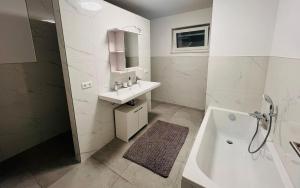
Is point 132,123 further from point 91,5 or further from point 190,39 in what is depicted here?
point 190,39

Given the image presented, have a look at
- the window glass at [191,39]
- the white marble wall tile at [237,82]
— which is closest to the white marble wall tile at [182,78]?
the window glass at [191,39]

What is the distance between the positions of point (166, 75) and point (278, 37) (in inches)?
98.5

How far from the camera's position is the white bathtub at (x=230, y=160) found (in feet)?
3.75

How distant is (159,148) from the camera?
7.07 feet

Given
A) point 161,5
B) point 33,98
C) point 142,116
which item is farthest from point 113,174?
point 161,5

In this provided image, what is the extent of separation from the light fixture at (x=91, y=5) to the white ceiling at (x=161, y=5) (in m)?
0.84

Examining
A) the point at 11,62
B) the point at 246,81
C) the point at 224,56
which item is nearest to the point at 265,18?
the point at 224,56

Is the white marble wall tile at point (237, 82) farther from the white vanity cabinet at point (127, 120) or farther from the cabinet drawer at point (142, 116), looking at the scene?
the white vanity cabinet at point (127, 120)

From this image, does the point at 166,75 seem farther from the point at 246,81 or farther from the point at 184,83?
the point at 246,81

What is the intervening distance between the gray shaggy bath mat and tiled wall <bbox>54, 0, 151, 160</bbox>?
57 cm

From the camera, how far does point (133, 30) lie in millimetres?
2637

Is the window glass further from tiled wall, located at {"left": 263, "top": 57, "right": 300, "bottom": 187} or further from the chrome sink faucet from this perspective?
the chrome sink faucet

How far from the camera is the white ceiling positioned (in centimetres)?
262

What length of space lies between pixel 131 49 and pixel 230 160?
236cm
